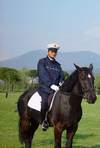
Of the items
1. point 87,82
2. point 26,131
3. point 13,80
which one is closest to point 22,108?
point 26,131

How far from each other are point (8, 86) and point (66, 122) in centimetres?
9620

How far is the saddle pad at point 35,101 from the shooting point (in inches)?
417

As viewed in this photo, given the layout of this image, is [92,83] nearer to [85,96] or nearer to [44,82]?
[85,96]

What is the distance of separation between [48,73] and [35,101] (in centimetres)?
82

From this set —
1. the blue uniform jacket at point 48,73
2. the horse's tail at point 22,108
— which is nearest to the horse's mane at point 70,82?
the blue uniform jacket at point 48,73

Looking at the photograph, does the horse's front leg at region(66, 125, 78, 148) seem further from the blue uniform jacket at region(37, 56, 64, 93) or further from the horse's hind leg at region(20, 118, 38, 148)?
the horse's hind leg at region(20, 118, 38, 148)

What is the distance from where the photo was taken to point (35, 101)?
10719 mm

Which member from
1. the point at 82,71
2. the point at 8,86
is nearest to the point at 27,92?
the point at 82,71

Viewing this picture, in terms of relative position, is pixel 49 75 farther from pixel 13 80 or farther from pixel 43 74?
pixel 13 80

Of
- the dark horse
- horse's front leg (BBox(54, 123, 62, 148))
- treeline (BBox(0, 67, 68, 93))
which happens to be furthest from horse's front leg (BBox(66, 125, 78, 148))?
treeline (BBox(0, 67, 68, 93))

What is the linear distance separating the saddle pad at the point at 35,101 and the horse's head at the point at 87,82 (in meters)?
1.27

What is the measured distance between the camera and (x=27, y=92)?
11.4 metres

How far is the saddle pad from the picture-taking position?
1059 centimetres

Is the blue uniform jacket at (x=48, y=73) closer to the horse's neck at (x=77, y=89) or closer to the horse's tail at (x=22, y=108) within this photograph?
the horse's neck at (x=77, y=89)
